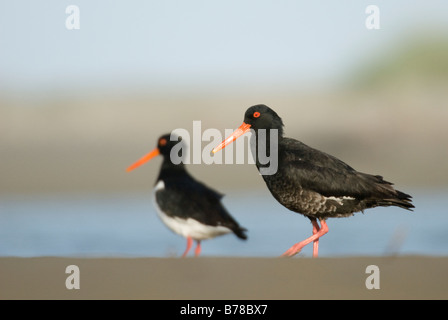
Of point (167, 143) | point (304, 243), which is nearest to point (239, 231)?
point (304, 243)

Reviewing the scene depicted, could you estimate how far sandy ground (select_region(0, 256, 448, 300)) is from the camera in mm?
6004

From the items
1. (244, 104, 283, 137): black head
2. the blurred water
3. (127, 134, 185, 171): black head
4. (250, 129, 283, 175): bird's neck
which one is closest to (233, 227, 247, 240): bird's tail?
(250, 129, 283, 175): bird's neck

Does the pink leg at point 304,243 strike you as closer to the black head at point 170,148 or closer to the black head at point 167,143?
the black head at point 170,148

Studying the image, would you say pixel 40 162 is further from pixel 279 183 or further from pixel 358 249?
pixel 279 183

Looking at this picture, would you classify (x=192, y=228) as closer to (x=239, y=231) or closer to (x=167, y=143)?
(x=239, y=231)

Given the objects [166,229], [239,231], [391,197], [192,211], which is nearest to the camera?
[391,197]

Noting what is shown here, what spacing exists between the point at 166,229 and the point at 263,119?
5755mm

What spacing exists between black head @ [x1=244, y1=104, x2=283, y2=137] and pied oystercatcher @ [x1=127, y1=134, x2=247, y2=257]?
0.90 m

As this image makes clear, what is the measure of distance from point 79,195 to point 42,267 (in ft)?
37.5

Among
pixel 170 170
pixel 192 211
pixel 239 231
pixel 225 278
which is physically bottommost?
pixel 225 278

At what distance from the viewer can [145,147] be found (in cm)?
2369

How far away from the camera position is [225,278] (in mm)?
6359

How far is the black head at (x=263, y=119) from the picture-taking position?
8555 millimetres

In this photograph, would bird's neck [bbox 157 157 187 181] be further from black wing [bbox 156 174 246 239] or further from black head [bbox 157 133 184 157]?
black wing [bbox 156 174 246 239]
